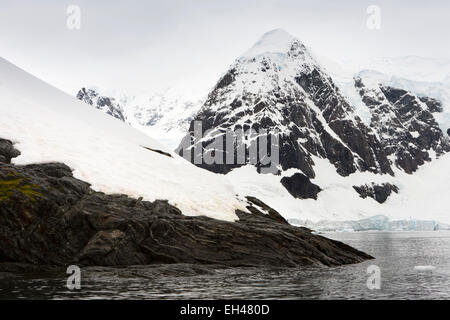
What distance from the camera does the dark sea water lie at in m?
27.0

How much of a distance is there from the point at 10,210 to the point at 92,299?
1583 centimetres

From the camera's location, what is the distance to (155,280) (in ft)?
107

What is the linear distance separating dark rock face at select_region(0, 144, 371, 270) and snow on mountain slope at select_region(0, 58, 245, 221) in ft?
9.72

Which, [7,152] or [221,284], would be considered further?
[7,152]

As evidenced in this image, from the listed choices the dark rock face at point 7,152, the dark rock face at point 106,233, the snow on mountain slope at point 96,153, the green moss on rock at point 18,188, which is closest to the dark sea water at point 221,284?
the dark rock face at point 106,233

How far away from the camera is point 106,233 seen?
127ft

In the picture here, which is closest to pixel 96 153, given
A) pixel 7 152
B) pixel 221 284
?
pixel 7 152

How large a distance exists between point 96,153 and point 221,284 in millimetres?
27397

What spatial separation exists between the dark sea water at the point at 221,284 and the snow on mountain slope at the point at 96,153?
12.4 m

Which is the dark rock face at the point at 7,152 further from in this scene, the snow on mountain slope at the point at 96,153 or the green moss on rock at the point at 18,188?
the green moss on rock at the point at 18,188

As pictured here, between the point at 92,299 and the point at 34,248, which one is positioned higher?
the point at 34,248

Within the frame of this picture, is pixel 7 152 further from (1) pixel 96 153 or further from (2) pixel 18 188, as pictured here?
(1) pixel 96 153

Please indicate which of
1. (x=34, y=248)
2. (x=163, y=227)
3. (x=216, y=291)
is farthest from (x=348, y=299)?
(x=34, y=248)
